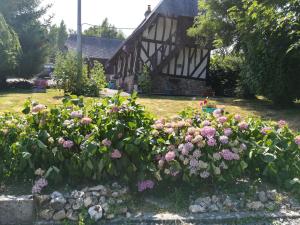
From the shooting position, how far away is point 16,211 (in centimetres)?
302

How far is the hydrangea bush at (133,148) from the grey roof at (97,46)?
32.7m

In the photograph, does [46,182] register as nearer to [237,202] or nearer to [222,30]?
[237,202]

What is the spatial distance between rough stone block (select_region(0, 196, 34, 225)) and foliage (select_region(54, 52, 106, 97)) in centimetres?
1190

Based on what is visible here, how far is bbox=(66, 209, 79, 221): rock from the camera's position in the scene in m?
2.99

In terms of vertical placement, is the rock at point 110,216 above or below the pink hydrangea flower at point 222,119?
below

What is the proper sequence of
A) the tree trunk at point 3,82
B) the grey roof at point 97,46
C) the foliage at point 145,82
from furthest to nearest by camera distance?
1. the grey roof at point 97,46
2. the tree trunk at point 3,82
3. the foliage at point 145,82

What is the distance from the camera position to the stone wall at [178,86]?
60.3 ft

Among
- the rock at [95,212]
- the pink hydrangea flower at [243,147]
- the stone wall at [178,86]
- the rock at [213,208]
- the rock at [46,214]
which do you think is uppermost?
the pink hydrangea flower at [243,147]

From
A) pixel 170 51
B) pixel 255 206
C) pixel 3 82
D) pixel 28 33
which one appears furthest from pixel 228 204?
pixel 28 33

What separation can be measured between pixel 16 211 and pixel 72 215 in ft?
1.53

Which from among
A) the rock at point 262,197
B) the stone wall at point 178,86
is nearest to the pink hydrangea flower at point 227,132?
the rock at point 262,197

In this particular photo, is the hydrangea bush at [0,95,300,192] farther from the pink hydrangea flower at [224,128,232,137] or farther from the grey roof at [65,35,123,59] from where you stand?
the grey roof at [65,35,123,59]

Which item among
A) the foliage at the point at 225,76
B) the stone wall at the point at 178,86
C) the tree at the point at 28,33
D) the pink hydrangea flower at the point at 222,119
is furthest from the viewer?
the tree at the point at 28,33

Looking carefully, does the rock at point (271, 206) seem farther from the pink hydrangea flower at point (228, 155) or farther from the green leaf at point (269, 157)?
the pink hydrangea flower at point (228, 155)
